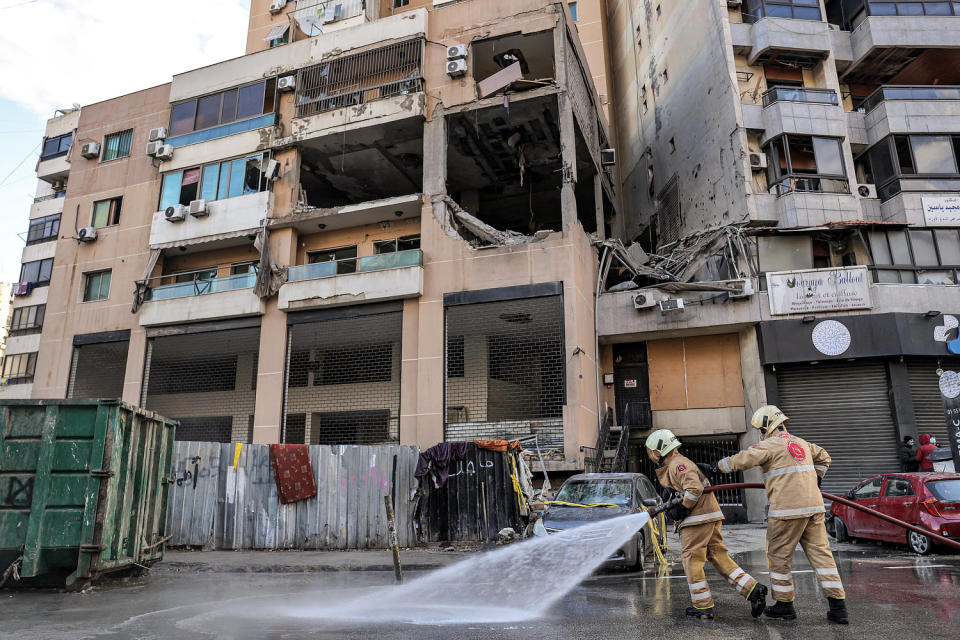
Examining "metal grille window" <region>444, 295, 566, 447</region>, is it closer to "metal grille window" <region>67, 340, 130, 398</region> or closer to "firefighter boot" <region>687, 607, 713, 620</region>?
"firefighter boot" <region>687, 607, 713, 620</region>

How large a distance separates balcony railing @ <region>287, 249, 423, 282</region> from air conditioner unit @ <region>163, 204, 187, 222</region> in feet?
18.2

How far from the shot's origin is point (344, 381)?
23.8 metres

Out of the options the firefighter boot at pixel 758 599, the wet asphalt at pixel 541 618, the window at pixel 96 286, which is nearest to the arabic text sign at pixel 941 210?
the wet asphalt at pixel 541 618

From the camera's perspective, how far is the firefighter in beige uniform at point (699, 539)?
19.2 ft

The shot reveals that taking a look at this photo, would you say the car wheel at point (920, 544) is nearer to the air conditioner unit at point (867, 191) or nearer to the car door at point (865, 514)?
the car door at point (865, 514)

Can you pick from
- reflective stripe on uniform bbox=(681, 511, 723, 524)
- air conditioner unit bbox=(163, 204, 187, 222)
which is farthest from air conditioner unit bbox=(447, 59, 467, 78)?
reflective stripe on uniform bbox=(681, 511, 723, 524)

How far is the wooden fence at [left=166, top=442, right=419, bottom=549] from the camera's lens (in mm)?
13719

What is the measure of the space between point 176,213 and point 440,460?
16.1m

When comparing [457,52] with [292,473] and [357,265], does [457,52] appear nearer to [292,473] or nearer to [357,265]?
[357,265]

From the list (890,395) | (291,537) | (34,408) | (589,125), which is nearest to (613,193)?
(589,125)

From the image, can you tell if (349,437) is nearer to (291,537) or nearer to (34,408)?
(291,537)

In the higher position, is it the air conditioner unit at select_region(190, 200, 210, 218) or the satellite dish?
the satellite dish

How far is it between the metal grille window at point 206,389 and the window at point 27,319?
15.2 metres

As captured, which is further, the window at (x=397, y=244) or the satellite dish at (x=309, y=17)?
the satellite dish at (x=309, y=17)
